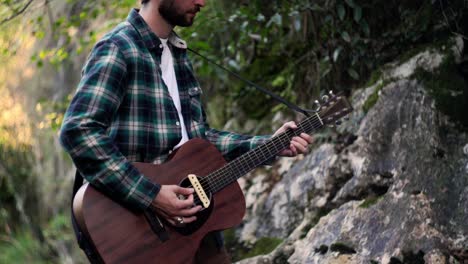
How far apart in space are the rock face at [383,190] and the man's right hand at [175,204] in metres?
1.27

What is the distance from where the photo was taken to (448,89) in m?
3.89

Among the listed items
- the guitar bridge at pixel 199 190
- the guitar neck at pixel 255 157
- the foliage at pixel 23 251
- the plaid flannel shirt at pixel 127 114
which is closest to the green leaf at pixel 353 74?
the guitar neck at pixel 255 157

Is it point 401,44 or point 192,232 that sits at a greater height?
point 192,232

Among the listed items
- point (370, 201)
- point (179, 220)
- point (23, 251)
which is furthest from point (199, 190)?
point (23, 251)

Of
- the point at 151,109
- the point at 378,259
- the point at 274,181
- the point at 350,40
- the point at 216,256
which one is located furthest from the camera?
the point at 274,181

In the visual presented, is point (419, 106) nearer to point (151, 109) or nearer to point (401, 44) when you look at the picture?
point (401, 44)

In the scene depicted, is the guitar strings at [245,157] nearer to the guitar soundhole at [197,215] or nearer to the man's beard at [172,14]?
the guitar soundhole at [197,215]

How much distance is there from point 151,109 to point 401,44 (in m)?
2.31

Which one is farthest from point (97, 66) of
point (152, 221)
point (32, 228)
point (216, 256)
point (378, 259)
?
point (32, 228)

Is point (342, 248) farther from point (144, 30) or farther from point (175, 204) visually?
point (144, 30)

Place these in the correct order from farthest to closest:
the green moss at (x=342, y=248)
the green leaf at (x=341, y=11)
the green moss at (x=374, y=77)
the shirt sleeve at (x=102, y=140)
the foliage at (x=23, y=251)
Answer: the foliage at (x=23, y=251) < the green moss at (x=374, y=77) < the green leaf at (x=341, y=11) < the green moss at (x=342, y=248) < the shirt sleeve at (x=102, y=140)

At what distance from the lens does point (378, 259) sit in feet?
11.3

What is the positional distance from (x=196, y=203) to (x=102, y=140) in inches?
18.8

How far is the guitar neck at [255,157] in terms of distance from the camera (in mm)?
2749
